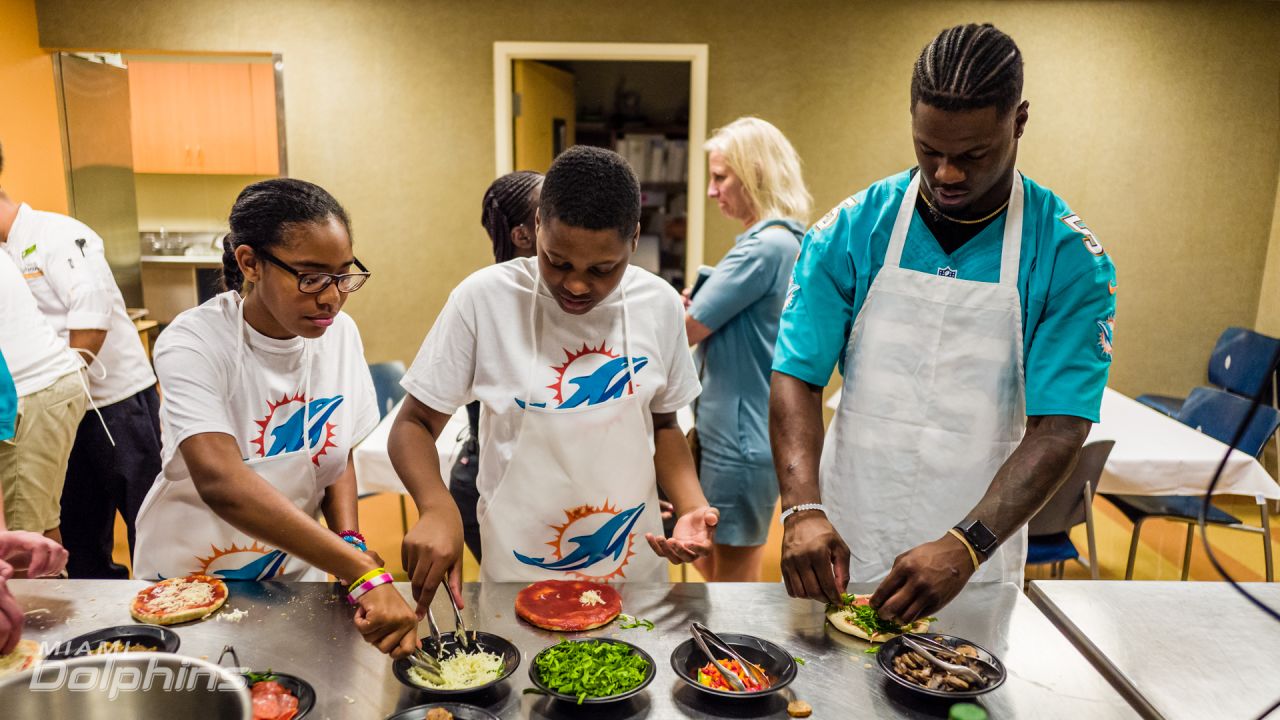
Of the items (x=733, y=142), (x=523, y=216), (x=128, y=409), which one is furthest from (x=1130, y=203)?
(x=128, y=409)

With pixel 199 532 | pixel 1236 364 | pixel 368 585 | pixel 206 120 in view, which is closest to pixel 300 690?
pixel 368 585

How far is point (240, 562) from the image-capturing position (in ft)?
5.23

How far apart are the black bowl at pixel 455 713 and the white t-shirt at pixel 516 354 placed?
0.53 metres

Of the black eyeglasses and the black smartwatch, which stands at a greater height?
the black eyeglasses

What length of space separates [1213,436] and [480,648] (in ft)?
11.3

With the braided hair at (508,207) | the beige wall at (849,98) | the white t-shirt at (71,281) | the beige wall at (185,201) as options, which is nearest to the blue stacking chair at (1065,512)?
the braided hair at (508,207)

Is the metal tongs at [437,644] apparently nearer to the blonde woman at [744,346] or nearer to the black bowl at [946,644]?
the black bowl at [946,644]

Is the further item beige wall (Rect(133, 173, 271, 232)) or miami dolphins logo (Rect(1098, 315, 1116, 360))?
beige wall (Rect(133, 173, 271, 232))

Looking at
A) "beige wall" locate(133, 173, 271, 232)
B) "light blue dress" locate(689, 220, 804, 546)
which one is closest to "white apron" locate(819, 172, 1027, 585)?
"light blue dress" locate(689, 220, 804, 546)

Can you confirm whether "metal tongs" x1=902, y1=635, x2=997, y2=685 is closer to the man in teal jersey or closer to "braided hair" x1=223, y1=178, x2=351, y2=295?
the man in teal jersey

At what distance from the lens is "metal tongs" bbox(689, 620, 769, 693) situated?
124 cm

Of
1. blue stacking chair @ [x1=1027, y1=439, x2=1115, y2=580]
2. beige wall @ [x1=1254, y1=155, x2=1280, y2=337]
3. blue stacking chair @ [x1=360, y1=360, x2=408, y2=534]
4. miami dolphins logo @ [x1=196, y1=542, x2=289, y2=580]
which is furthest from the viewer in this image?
beige wall @ [x1=1254, y1=155, x2=1280, y2=337]

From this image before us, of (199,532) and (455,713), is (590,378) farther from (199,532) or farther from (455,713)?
(199,532)

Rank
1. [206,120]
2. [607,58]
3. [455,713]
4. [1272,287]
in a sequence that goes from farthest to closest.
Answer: [206,120], [1272,287], [607,58], [455,713]
